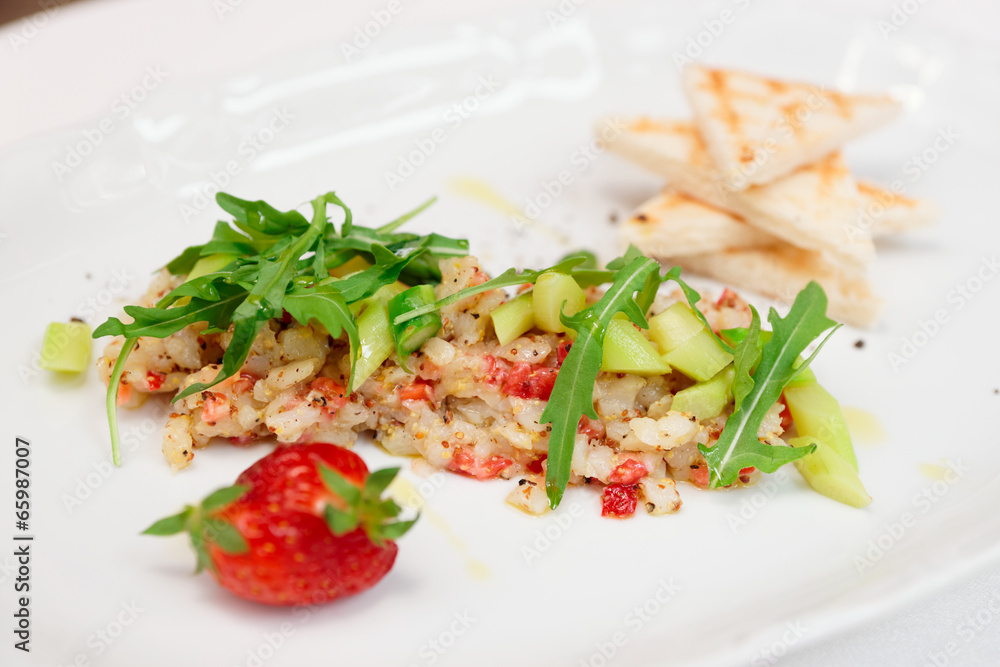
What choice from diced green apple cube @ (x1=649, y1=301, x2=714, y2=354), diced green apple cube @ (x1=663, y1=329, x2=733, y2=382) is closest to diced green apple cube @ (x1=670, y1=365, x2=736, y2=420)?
diced green apple cube @ (x1=663, y1=329, x2=733, y2=382)

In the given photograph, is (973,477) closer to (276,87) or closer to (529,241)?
(529,241)

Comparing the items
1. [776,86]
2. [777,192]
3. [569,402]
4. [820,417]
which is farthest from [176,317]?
[776,86]

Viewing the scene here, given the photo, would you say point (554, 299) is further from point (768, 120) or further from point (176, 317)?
point (768, 120)

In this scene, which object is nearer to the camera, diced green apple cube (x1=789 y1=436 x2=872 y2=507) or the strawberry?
the strawberry

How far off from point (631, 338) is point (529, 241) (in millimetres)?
1328

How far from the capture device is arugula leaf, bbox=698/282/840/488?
2.56 m

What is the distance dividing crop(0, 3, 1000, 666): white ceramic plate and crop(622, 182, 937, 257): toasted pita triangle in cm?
19

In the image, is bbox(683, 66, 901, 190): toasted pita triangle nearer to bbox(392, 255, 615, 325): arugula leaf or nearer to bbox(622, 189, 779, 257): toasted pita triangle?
bbox(622, 189, 779, 257): toasted pita triangle

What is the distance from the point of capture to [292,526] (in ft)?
6.72

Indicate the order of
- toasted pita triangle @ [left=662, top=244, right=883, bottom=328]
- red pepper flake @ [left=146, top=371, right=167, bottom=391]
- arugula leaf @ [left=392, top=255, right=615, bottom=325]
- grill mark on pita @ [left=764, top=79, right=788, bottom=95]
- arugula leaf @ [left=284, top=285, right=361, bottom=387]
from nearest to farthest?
1. arugula leaf @ [left=284, top=285, right=361, bottom=387]
2. arugula leaf @ [left=392, top=255, right=615, bottom=325]
3. red pepper flake @ [left=146, top=371, right=167, bottom=391]
4. toasted pita triangle @ [left=662, top=244, right=883, bottom=328]
5. grill mark on pita @ [left=764, top=79, right=788, bottom=95]

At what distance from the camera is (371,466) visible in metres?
2.77

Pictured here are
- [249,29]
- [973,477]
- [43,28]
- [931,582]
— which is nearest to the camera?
[931,582]

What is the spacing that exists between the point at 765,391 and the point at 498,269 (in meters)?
1.41

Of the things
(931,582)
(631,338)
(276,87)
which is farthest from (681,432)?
(276,87)
